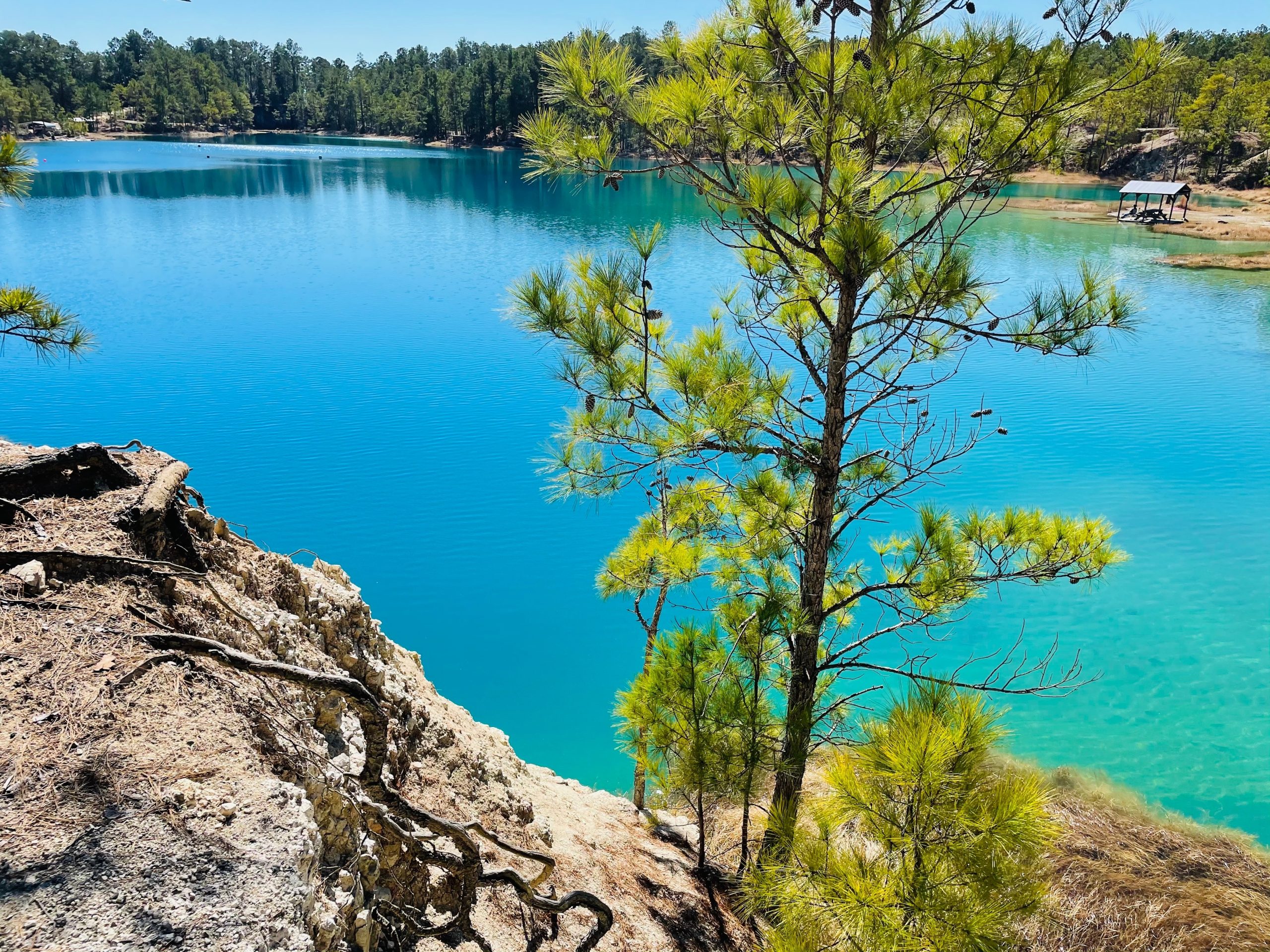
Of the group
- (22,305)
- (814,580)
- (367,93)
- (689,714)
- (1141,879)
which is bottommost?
(1141,879)

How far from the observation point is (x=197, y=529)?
9.39 feet

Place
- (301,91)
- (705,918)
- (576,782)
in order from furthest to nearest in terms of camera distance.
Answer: (301,91) < (576,782) < (705,918)

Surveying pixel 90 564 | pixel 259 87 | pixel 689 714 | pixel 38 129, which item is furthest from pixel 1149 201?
pixel 259 87

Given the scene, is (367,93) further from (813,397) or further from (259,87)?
(813,397)

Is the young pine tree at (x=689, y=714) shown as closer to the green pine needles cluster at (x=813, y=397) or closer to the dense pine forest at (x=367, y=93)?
the green pine needles cluster at (x=813, y=397)

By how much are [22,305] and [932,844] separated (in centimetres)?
482

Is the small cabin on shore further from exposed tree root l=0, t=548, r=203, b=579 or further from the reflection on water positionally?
exposed tree root l=0, t=548, r=203, b=579

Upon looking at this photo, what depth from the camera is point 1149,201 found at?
34875mm

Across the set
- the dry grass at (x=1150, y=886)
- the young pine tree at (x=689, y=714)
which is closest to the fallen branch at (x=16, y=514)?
the young pine tree at (x=689, y=714)

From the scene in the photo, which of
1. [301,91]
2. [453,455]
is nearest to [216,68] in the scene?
[301,91]

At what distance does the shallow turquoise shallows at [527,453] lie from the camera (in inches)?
301

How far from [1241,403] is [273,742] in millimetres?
16904

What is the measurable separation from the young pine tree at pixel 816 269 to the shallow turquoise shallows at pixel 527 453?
1.42ft

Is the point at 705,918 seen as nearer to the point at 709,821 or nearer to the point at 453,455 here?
the point at 709,821
